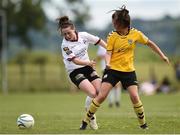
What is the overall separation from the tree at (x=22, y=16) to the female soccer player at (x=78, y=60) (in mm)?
35684

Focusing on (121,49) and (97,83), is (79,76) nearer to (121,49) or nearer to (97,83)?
(97,83)

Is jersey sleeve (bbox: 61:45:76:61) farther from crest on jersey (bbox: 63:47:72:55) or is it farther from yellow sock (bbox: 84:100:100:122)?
yellow sock (bbox: 84:100:100:122)

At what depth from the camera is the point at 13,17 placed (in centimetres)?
4969

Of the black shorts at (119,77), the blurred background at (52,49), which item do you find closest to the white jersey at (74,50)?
the black shorts at (119,77)

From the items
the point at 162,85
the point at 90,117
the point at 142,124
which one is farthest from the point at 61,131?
the point at 162,85

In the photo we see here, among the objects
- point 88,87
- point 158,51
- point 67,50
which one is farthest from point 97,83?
point 158,51

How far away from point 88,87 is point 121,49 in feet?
3.88

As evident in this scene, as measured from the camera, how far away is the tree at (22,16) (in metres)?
49.9

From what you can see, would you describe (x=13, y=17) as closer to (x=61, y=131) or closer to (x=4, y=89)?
(x=4, y=89)

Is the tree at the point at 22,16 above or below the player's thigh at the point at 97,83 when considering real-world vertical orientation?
above

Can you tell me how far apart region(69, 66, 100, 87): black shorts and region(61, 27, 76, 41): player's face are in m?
0.65

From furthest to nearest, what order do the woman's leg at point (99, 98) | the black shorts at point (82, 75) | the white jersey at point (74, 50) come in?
the black shorts at point (82, 75) → the white jersey at point (74, 50) → the woman's leg at point (99, 98)

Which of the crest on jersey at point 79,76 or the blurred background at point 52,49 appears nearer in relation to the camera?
the crest on jersey at point 79,76

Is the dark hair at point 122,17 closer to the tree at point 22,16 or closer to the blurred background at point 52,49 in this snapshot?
the blurred background at point 52,49
